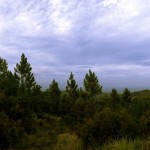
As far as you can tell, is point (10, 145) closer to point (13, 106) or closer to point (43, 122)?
point (13, 106)

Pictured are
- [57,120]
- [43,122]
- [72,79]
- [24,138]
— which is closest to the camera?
[24,138]

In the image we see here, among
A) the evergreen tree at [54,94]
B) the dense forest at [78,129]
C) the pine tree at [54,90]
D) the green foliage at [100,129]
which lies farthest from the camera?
the pine tree at [54,90]

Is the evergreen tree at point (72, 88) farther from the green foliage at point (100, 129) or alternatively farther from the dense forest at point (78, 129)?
the green foliage at point (100, 129)

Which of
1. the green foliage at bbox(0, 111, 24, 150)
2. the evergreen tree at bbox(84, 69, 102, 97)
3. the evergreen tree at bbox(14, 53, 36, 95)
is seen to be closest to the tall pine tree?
the evergreen tree at bbox(14, 53, 36, 95)

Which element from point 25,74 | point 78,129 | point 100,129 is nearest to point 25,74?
point 25,74

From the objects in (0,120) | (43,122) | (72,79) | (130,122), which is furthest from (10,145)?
(72,79)

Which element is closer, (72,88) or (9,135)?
(9,135)

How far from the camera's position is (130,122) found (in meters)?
11.6

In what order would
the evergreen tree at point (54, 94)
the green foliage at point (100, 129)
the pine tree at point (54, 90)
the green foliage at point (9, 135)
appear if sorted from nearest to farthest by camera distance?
the green foliage at point (100, 129), the green foliage at point (9, 135), the evergreen tree at point (54, 94), the pine tree at point (54, 90)

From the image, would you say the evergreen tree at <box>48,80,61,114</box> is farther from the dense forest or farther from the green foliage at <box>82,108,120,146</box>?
the green foliage at <box>82,108,120,146</box>

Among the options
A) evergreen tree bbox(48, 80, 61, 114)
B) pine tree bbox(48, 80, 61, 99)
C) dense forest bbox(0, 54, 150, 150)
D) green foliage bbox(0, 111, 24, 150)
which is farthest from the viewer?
pine tree bbox(48, 80, 61, 99)

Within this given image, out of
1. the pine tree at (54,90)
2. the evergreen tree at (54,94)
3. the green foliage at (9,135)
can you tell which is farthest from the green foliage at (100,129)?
the pine tree at (54,90)

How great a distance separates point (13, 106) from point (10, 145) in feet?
12.4

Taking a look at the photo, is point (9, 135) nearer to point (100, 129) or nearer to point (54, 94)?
point (100, 129)
